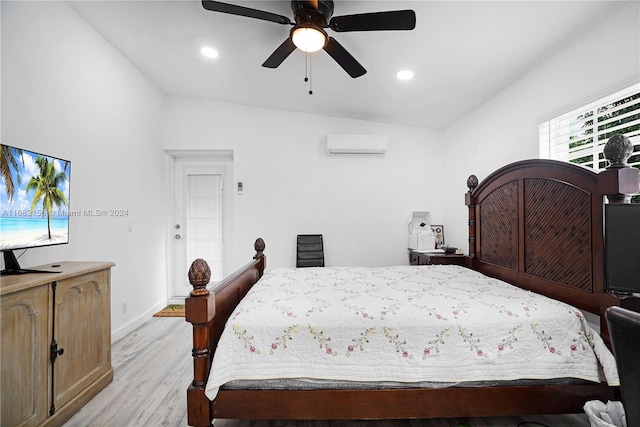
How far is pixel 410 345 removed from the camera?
1.42 metres

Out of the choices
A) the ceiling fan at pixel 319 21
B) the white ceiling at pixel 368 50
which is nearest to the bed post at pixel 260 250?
the ceiling fan at pixel 319 21

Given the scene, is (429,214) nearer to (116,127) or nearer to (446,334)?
(446,334)

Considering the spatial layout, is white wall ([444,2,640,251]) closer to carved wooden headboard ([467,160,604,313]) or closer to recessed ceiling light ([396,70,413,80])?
carved wooden headboard ([467,160,604,313])

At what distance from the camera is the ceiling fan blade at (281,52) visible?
78.5 inches

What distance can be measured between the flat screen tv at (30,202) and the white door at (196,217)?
213cm

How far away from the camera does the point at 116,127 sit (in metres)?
2.94

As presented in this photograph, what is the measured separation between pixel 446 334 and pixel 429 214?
113 inches

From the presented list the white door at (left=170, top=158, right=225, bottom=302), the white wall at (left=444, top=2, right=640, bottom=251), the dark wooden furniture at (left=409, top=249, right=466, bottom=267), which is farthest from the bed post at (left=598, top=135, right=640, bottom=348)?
the white door at (left=170, top=158, right=225, bottom=302)

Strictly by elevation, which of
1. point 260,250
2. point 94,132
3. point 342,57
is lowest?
point 260,250

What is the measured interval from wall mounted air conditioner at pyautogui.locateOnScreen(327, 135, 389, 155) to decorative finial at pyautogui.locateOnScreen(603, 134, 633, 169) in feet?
8.58

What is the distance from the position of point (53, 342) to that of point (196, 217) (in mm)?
2629

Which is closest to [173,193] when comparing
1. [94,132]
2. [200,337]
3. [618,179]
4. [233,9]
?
[94,132]

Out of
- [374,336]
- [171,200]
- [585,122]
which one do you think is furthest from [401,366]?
[171,200]

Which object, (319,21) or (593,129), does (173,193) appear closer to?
(319,21)
